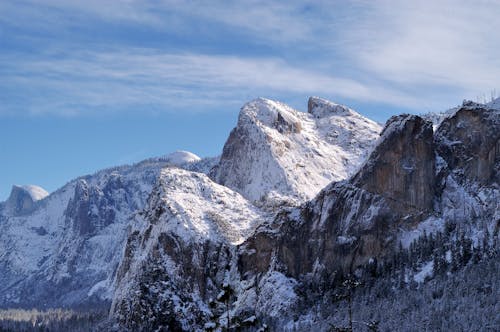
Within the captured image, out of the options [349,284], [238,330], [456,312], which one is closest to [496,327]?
[456,312]

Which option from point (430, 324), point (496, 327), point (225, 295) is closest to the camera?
point (225, 295)

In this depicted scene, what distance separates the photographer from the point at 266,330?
7419 cm

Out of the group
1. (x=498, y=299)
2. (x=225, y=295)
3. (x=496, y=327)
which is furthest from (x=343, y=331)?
(x=498, y=299)

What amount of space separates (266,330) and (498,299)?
138 meters

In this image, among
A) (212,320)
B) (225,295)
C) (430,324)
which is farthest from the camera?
(430,324)

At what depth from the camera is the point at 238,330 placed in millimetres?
76000

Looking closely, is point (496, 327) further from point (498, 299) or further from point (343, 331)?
point (343, 331)

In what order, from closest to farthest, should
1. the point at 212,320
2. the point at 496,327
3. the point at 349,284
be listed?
the point at 212,320 < the point at 349,284 < the point at 496,327

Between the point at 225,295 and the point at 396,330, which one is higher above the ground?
the point at 225,295

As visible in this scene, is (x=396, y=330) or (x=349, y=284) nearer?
(x=349, y=284)

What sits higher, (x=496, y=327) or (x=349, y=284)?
(x=349, y=284)

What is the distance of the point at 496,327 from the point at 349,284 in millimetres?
109555

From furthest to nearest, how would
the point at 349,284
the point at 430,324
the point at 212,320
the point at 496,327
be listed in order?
the point at 430,324
the point at 496,327
the point at 349,284
the point at 212,320

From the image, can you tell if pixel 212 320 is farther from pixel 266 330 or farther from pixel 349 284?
pixel 349 284
